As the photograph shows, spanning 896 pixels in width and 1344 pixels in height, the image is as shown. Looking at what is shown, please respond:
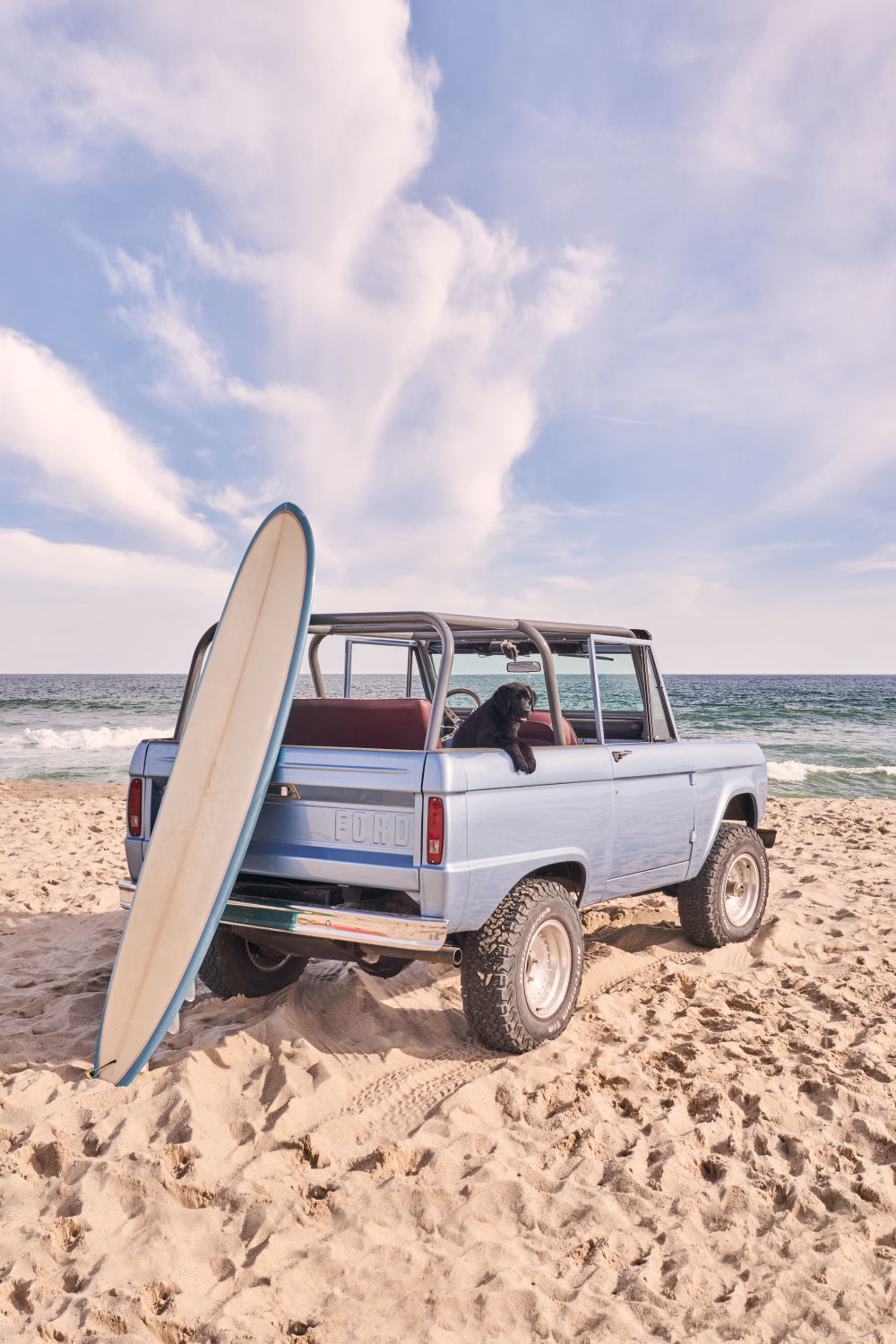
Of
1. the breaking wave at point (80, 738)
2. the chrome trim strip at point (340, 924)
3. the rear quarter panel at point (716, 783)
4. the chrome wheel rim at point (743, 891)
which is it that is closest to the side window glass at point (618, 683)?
the rear quarter panel at point (716, 783)

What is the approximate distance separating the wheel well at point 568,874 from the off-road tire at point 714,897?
1.36m

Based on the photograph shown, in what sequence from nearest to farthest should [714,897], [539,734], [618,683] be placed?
[539,734]
[618,683]
[714,897]

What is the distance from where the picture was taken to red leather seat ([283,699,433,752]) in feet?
13.9

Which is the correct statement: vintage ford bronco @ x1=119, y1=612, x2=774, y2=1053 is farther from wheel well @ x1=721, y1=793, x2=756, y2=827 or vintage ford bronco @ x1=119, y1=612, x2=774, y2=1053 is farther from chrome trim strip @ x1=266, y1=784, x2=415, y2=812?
wheel well @ x1=721, y1=793, x2=756, y2=827

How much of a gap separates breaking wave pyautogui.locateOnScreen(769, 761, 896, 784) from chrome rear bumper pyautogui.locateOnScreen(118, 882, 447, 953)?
16653mm

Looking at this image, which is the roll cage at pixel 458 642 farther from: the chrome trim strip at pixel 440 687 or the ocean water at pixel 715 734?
the ocean water at pixel 715 734

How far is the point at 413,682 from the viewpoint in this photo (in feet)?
21.9

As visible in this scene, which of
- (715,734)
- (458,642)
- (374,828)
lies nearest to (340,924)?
(374,828)

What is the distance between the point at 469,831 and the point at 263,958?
202cm

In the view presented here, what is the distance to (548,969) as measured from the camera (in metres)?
4.43

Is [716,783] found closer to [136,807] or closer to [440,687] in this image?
[440,687]

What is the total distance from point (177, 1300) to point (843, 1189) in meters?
2.24

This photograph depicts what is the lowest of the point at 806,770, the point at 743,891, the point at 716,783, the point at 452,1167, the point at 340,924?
the point at 806,770

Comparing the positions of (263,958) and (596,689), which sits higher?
(596,689)
